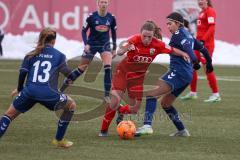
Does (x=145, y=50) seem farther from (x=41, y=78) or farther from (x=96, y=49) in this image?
(x=96, y=49)

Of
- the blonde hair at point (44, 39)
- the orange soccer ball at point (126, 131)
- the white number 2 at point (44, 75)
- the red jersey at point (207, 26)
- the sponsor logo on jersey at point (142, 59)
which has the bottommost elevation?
the orange soccer ball at point (126, 131)

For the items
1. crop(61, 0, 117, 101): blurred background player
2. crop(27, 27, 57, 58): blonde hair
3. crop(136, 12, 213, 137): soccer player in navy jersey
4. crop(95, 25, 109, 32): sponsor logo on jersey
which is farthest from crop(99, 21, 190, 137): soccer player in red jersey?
crop(95, 25, 109, 32): sponsor logo on jersey

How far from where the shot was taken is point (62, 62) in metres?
9.65

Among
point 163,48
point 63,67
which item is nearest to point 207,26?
point 163,48

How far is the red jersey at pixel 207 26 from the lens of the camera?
16.7m

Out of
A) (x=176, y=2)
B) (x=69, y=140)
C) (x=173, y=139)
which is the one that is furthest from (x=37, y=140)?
(x=176, y=2)

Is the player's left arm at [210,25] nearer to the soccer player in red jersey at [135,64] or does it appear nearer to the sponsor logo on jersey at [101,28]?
the sponsor logo on jersey at [101,28]

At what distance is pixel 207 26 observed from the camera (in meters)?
16.9

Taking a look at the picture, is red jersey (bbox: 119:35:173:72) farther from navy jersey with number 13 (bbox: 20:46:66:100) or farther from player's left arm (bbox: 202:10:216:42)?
player's left arm (bbox: 202:10:216:42)

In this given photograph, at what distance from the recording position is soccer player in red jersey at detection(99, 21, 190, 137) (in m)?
10.9

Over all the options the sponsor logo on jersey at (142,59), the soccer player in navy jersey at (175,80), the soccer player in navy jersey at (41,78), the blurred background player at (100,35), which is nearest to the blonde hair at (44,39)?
the soccer player in navy jersey at (41,78)

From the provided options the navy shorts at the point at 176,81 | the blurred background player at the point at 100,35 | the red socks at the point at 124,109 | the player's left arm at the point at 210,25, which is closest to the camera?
the navy shorts at the point at 176,81

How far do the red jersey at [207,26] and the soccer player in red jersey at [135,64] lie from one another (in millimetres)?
5448

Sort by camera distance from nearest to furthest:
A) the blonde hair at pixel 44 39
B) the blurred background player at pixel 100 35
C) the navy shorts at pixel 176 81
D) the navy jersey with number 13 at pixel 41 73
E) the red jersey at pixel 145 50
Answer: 1. the navy jersey with number 13 at pixel 41 73
2. the blonde hair at pixel 44 39
3. the red jersey at pixel 145 50
4. the navy shorts at pixel 176 81
5. the blurred background player at pixel 100 35
